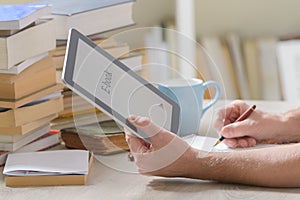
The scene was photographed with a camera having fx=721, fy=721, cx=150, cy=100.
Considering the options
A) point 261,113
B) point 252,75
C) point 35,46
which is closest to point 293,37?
point 252,75

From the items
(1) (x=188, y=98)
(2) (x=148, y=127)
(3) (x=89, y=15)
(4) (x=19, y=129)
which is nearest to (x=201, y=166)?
(2) (x=148, y=127)

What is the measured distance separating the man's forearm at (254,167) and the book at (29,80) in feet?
1.23

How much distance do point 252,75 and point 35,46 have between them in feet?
6.11

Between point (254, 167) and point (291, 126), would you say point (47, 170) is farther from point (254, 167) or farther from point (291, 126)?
point (291, 126)

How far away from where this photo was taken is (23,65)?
1.40m

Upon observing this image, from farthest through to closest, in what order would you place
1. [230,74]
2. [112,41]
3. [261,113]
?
→ [230,74], [261,113], [112,41]

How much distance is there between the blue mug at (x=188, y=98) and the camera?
56.7 inches

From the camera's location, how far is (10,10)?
4.67ft

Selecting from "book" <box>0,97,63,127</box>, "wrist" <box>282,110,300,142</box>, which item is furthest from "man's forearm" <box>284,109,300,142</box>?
"book" <box>0,97,63,127</box>

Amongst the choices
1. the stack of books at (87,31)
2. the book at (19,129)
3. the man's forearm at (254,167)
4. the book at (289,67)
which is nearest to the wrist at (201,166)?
the man's forearm at (254,167)

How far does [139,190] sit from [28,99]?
32 centimetres

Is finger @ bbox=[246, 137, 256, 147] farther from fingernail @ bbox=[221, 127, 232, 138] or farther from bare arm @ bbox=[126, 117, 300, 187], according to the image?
bare arm @ bbox=[126, 117, 300, 187]

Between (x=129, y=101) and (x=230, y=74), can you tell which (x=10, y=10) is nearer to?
(x=129, y=101)

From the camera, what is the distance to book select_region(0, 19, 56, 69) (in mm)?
1341
